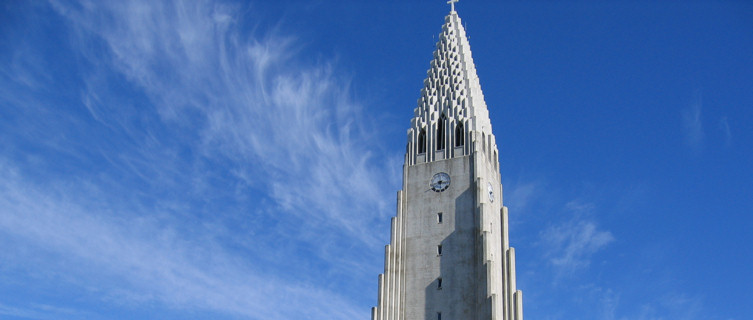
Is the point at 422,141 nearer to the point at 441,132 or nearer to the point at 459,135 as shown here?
the point at 441,132

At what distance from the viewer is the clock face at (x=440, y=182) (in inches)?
2707

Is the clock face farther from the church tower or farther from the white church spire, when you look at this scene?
the white church spire

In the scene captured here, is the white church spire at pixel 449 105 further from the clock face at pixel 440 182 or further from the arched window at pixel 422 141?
the clock face at pixel 440 182

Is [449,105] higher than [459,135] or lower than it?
higher

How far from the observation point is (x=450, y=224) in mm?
66625

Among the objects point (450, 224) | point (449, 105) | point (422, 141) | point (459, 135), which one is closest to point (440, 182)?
point (450, 224)

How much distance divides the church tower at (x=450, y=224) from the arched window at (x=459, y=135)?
3.5 inches

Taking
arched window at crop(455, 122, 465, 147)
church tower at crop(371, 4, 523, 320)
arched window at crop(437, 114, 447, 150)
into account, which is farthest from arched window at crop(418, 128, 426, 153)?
arched window at crop(455, 122, 465, 147)

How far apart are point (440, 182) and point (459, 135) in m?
5.21

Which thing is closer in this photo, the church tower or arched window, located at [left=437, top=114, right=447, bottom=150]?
the church tower

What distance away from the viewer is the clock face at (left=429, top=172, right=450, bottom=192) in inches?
2707

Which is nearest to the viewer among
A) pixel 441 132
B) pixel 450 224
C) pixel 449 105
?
pixel 450 224

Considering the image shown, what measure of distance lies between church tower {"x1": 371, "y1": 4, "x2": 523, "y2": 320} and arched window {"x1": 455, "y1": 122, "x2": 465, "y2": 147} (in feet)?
0.30

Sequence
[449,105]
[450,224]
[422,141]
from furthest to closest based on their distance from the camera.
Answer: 1. [449,105]
2. [422,141]
3. [450,224]
